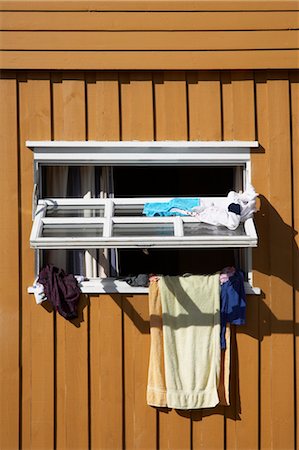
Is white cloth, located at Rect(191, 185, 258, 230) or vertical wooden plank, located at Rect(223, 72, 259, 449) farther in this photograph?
vertical wooden plank, located at Rect(223, 72, 259, 449)

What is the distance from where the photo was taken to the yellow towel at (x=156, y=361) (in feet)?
14.7

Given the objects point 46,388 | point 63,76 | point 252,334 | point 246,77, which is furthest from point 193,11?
point 46,388

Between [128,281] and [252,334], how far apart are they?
113cm

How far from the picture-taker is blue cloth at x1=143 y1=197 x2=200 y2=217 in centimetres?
443

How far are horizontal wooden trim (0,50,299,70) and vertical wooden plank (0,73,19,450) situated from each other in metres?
0.20

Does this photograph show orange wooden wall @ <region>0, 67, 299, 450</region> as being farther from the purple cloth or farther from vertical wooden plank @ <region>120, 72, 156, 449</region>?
the purple cloth

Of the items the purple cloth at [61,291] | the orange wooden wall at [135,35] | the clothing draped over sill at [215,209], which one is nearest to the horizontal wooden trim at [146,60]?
the orange wooden wall at [135,35]

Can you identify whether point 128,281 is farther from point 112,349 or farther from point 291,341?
point 291,341

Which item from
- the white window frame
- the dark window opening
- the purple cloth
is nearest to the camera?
the white window frame

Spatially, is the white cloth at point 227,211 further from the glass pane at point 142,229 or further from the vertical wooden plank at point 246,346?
the vertical wooden plank at point 246,346

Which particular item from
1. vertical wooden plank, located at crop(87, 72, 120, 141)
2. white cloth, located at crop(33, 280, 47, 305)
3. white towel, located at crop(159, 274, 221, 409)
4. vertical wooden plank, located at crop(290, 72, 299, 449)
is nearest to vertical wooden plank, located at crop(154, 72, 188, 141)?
vertical wooden plank, located at crop(87, 72, 120, 141)

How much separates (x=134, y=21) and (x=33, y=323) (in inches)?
104

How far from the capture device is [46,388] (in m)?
4.57

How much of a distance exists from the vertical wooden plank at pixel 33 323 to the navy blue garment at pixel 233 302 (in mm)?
1434
